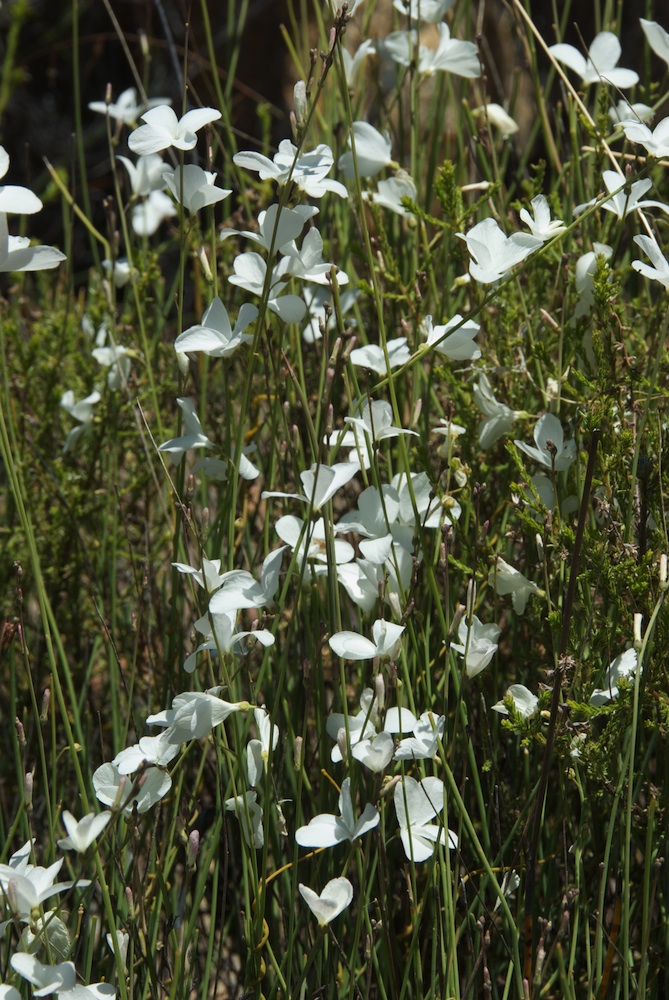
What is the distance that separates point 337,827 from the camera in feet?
2.49

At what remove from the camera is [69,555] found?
158cm

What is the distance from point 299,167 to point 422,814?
0.56 m

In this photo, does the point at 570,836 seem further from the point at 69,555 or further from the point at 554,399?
the point at 69,555

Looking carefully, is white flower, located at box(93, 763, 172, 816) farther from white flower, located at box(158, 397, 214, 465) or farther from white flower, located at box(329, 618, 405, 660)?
white flower, located at box(158, 397, 214, 465)

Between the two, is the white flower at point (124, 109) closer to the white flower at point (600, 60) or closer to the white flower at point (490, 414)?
the white flower at point (600, 60)

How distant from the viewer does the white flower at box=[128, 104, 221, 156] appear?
82 centimetres

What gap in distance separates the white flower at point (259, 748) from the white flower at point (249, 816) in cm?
2

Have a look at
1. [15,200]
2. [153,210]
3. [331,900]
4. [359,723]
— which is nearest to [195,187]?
[15,200]

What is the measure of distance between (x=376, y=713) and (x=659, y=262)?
47cm

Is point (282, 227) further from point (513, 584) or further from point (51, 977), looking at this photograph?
point (51, 977)

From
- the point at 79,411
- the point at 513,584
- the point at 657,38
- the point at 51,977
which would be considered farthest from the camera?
the point at 79,411

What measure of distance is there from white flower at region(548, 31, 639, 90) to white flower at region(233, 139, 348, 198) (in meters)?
0.47

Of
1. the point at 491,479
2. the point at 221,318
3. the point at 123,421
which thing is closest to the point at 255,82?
the point at 123,421

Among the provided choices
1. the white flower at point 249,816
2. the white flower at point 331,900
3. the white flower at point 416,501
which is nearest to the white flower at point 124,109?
the white flower at point 416,501
